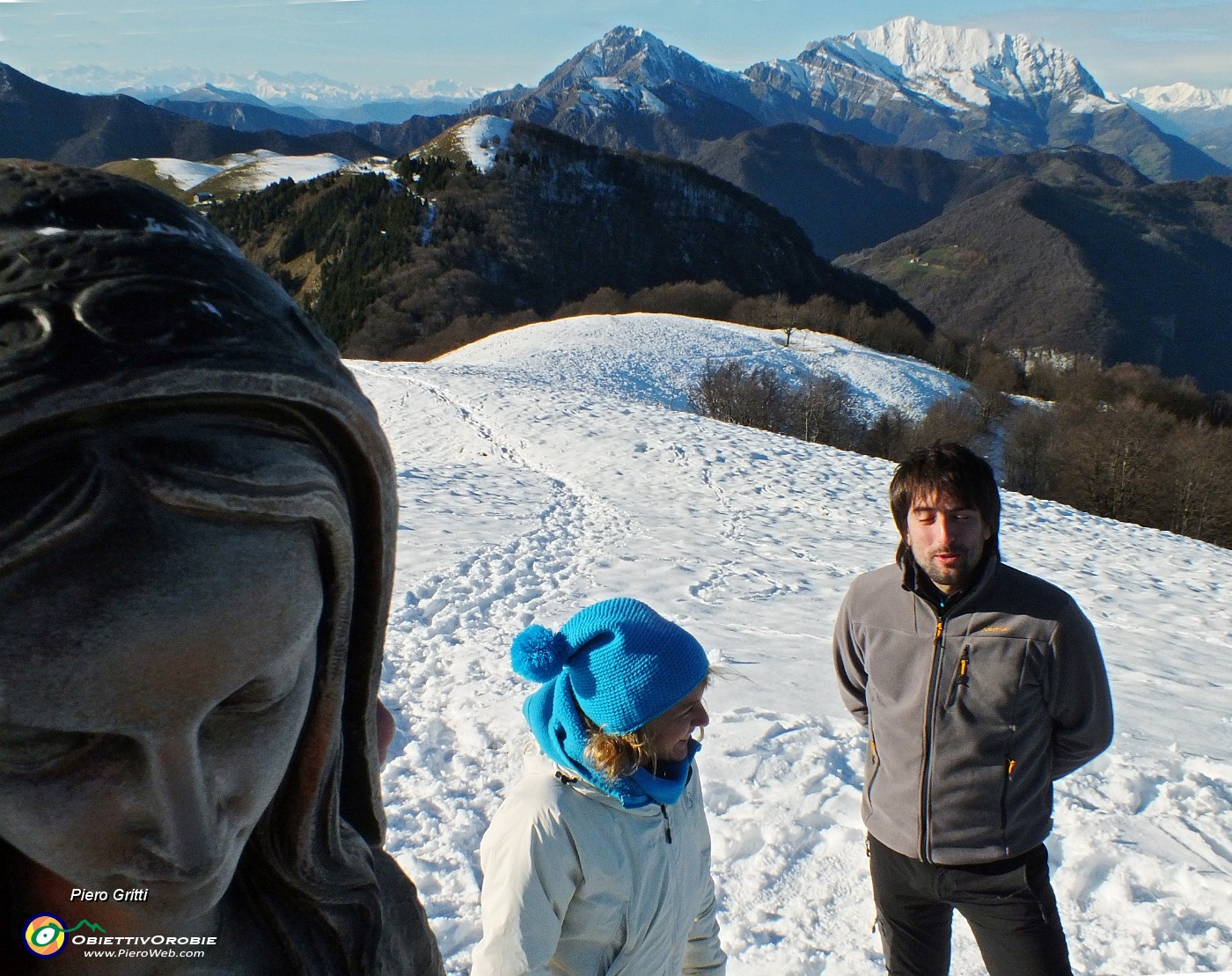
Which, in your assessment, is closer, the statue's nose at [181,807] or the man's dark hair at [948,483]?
→ the statue's nose at [181,807]

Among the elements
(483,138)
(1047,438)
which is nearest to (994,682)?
(1047,438)

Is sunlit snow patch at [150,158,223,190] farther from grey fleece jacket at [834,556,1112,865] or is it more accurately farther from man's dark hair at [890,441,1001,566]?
grey fleece jacket at [834,556,1112,865]

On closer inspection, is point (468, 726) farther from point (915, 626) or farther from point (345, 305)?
point (345, 305)

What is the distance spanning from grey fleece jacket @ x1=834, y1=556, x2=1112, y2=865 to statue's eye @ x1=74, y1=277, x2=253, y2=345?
2450mm

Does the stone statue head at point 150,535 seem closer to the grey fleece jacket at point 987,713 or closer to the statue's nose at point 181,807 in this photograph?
the statue's nose at point 181,807

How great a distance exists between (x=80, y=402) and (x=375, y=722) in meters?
0.74

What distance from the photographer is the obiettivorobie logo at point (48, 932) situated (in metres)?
0.96

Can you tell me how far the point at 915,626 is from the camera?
113 inches

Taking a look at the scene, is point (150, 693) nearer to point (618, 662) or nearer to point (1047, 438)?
point (618, 662)

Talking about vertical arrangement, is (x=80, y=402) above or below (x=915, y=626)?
above

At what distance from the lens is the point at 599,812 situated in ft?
6.81

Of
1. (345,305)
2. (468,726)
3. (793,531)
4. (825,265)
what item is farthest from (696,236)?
(468,726)

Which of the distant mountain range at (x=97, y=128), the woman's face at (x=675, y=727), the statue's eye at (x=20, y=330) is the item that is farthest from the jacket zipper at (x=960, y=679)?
the distant mountain range at (x=97, y=128)

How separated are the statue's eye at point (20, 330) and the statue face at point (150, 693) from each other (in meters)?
0.16
